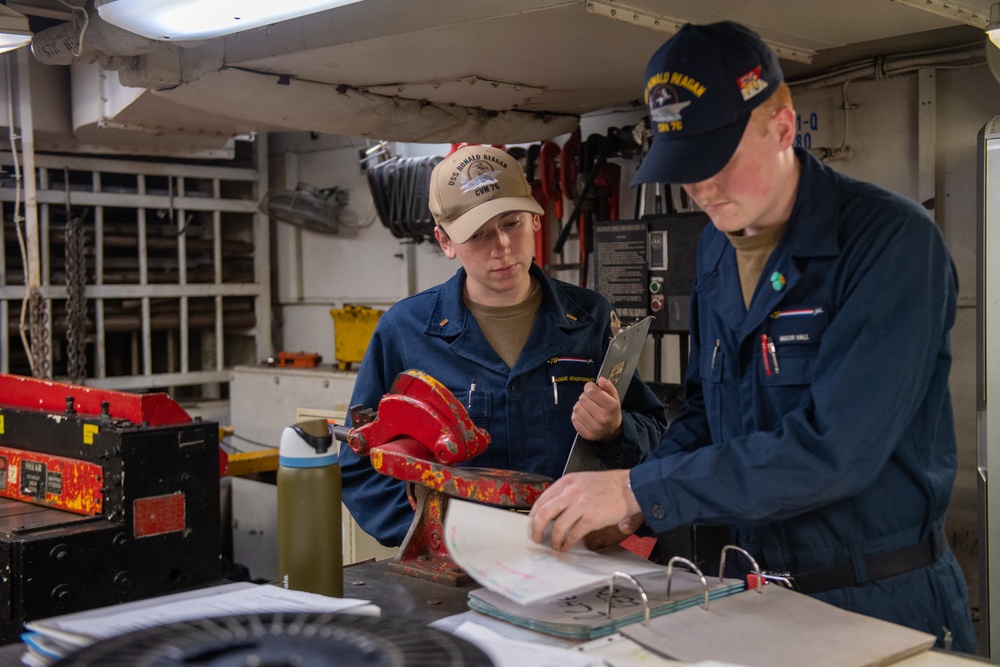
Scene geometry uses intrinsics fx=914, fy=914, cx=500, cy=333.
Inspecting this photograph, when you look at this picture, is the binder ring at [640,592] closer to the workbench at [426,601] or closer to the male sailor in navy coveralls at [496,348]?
the workbench at [426,601]

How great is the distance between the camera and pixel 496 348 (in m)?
1.99

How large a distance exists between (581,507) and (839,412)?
1.21 feet

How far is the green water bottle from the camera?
137cm

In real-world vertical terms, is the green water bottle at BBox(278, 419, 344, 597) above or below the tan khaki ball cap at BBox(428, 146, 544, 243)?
below

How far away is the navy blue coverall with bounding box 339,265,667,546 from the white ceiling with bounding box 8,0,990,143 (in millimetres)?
845

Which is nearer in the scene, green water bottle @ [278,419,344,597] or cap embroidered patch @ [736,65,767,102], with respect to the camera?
cap embroidered patch @ [736,65,767,102]

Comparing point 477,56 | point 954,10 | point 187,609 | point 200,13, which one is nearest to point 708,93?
point 187,609

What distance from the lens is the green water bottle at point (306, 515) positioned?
53.9 inches

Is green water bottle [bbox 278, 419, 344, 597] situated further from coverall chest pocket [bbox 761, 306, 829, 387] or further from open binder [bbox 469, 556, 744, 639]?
coverall chest pocket [bbox 761, 306, 829, 387]

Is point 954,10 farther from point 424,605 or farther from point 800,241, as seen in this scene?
point 424,605

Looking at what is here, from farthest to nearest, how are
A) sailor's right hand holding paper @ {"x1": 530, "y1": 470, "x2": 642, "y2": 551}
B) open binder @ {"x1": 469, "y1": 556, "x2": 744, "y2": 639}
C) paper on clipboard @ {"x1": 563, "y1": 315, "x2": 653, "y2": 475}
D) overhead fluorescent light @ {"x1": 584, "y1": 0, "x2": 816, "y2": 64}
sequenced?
overhead fluorescent light @ {"x1": 584, "y1": 0, "x2": 816, "y2": 64} < paper on clipboard @ {"x1": 563, "y1": 315, "x2": 653, "y2": 475} < sailor's right hand holding paper @ {"x1": 530, "y1": 470, "x2": 642, "y2": 551} < open binder @ {"x1": 469, "y1": 556, "x2": 744, "y2": 639}

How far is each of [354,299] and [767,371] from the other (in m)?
4.17

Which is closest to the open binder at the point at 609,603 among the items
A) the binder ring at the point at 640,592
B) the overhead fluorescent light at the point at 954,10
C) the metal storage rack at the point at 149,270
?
the binder ring at the point at 640,592

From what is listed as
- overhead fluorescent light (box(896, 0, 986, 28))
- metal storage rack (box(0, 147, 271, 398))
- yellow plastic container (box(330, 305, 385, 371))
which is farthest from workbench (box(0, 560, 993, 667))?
metal storage rack (box(0, 147, 271, 398))
